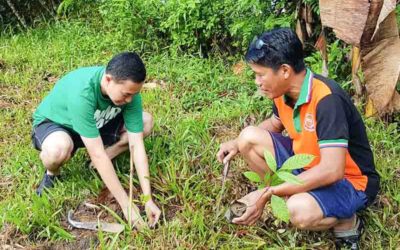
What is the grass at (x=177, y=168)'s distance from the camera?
283 centimetres

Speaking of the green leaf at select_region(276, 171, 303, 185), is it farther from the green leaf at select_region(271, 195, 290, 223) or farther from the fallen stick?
the fallen stick

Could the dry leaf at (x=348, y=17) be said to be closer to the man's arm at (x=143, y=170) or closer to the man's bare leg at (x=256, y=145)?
the man's bare leg at (x=256, y=145)

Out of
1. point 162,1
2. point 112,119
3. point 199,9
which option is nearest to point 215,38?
point 199,9

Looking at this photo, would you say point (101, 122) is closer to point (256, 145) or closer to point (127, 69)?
point (127, 69)

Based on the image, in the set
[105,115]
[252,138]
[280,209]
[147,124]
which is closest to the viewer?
[280,209]

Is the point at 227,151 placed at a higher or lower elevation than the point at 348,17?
lower

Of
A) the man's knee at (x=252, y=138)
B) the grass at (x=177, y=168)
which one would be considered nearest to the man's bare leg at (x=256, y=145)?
the man's knee at (x=252, y=138)

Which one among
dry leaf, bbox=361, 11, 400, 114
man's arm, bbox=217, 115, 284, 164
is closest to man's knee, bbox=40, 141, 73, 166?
man's arm, bbox=217, 115, 284, 164

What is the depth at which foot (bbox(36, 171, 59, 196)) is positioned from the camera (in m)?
3.18

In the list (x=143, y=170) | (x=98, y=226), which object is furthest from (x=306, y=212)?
(x=98, y=226)

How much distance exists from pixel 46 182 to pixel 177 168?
78 centimetres

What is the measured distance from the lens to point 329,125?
2418 millimetres

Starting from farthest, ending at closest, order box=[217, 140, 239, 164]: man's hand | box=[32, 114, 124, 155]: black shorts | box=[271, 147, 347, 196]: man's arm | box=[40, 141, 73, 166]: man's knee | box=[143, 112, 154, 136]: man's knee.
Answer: box=[143, 112, 154, 136]: man's knee, box=[32, 114, 124, 155]: black shorts, box=[40, 141, 73, 166]: man's knee, box=[217, 140, 239, 164]: man's hand, box=[271, 147, 347, 196]: man's arm

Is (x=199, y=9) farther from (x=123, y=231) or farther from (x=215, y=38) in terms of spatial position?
(x=123, y=231)
